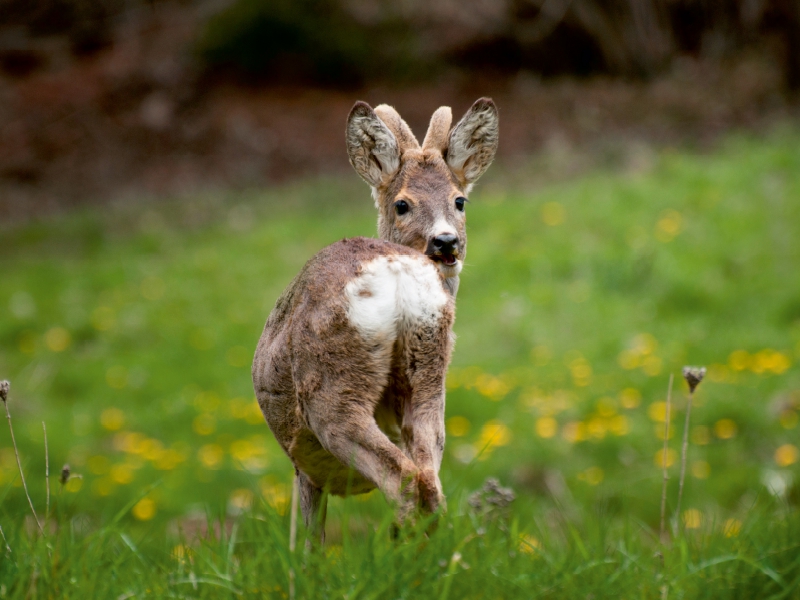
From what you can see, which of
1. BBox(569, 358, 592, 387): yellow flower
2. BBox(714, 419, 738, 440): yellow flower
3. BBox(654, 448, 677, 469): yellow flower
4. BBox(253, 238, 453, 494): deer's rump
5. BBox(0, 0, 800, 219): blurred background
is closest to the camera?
BBox(253, 238, 453, 494): deer's rump

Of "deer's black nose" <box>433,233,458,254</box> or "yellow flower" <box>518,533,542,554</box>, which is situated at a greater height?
"deer's black nose" <box>433,233,458,254</box>

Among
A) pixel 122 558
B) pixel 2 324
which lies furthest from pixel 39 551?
pixel 2 324

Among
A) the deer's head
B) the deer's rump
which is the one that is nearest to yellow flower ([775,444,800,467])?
the deer's head

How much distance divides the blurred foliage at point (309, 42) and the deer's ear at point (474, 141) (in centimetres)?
1111

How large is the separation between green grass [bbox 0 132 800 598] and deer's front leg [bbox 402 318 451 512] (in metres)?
0.73

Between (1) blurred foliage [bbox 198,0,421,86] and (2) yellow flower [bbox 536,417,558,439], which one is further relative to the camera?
(1) blurred foliage [bbox 198,0,421,86]

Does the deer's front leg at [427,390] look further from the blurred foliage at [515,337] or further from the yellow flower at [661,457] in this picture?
the yellow flower at [661,457]

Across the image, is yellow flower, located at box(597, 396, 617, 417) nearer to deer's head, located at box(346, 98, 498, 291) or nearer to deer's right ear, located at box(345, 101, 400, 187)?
deer's head, located at box(346, 98, 498, 291)

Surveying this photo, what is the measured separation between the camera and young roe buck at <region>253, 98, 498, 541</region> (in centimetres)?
182

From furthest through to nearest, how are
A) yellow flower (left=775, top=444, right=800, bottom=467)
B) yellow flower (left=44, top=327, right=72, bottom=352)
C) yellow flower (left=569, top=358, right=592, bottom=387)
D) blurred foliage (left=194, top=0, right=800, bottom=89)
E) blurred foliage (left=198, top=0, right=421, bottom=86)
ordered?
1. blurred foliage (left=198, top=0, right=421, bottom=86)
2. blurred foliage (left=194, top=0, right=800, bottom=89)
3. yellow flower (left=44, top=327, right=72, bottom=352)
4. yellow flower (left=569, top=358, right=592, bottom=387)
5. yellow flower (left=775, top=444, right=800, bottom=467)

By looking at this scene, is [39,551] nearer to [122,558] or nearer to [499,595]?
[122,558]

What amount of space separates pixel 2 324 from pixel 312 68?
606 cm

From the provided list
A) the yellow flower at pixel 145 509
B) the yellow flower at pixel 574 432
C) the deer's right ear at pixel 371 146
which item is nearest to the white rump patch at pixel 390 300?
the deer's right ear at pixel 371 146

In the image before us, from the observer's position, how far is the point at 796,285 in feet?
26.3
